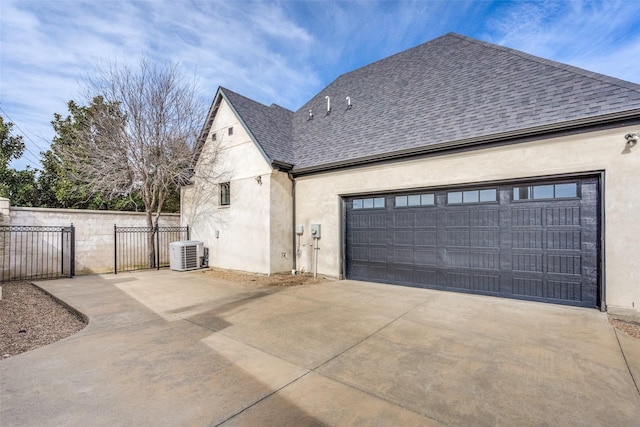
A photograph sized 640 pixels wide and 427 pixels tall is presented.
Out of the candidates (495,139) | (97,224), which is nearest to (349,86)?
(495,139)

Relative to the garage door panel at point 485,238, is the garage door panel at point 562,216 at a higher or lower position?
higher

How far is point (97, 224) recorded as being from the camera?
10.4m

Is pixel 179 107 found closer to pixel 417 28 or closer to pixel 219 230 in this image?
pixel 219 230

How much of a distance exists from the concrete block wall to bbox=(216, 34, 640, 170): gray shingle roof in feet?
22.0

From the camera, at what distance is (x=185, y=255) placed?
34.8ft

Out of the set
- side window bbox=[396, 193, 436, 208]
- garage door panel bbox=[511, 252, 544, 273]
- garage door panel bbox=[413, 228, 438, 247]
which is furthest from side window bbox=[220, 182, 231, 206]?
garage door panel bbox=[511, 252, 544, 273]

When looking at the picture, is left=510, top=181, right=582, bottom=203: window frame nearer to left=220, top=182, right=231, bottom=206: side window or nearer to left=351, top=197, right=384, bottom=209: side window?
left=351, top=197, right=384, bottom=209: side window

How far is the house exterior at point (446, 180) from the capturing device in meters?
5.44

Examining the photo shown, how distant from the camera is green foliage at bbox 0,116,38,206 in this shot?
12.4 meters

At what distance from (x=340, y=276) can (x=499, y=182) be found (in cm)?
510

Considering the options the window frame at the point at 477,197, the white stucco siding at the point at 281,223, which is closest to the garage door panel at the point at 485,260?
the window frame at the point at 477,197

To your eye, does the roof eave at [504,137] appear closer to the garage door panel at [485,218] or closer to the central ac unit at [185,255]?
the garage door panel at [485,218]

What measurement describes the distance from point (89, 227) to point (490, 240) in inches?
522

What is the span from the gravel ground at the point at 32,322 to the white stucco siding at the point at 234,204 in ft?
16.7
